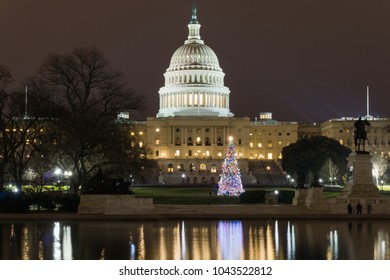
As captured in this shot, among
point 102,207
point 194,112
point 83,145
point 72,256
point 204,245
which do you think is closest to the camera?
point 72,256

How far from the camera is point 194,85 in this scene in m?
182

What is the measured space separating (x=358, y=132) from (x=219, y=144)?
390 feet

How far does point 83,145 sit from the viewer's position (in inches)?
2391

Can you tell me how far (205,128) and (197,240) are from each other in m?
139

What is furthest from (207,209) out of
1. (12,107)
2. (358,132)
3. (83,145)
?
(12,107)

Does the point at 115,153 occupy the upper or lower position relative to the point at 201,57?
lower

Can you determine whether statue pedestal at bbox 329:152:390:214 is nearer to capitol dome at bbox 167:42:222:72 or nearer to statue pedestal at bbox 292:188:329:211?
statue pedestal at bbox 292:188:329:211

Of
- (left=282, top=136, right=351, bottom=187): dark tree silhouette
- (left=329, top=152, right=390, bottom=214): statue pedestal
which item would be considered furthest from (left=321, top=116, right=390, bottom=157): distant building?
(left=329, top=152, right=390, bottom=214): statue pedestal

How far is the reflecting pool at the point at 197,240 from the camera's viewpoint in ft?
92.5

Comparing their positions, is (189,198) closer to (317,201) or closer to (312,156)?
(317,201)

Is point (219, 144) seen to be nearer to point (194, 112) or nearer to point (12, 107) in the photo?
point (194, 112)

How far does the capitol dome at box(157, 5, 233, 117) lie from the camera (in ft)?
601

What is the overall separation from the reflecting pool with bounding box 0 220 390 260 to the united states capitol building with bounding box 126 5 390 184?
111 meters

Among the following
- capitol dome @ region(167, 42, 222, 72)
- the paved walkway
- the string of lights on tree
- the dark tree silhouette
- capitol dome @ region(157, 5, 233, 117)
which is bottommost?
the paved walkway
